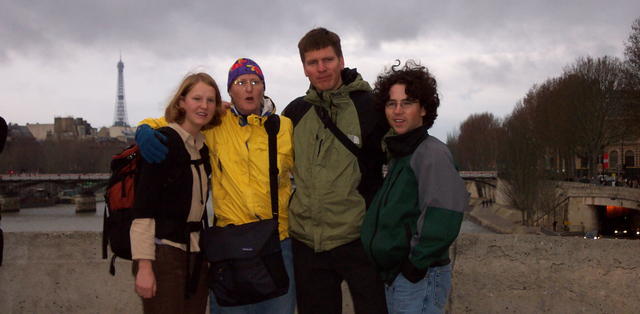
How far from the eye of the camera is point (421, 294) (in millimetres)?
2324

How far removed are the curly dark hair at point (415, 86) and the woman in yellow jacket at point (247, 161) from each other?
510 millimetres

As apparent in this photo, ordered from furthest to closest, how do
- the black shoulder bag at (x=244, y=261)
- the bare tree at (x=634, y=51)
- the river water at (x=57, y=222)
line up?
the river water at (x=57, y=222) → the bare tree at (x=634, y=51) → the black shoulder bag at (x=244, y=261)

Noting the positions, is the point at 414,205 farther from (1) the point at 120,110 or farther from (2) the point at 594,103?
(1) the point at 120,110

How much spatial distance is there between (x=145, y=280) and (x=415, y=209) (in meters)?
1.19

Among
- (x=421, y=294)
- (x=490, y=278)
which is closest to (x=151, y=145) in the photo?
(x=421, y=294)

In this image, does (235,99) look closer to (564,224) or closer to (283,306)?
(283,306)

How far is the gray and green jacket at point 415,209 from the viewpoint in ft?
7.14

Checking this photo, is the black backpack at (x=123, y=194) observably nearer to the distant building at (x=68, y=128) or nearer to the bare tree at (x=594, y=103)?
the bare tree at (x=594, y=103)

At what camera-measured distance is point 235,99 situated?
8.73 feet

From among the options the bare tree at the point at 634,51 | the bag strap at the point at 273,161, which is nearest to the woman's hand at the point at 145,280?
the bag strap at the point at 273,161

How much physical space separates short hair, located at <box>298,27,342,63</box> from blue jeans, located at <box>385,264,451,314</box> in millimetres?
1190

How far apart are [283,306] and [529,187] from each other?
33.2 meters

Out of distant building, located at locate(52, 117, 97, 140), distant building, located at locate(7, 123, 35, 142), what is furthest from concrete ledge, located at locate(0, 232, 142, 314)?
distant building, located at locate(52, 117, 97, 140)

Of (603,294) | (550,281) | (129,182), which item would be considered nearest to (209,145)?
(129,182)
